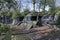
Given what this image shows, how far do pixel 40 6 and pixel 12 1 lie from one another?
228 inches

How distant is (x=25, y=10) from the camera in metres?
26.8

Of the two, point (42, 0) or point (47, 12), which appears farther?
point (47, 12)

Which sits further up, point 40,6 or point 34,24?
point 40,6

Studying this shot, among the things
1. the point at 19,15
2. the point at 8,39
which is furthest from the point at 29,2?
the point at 8,39

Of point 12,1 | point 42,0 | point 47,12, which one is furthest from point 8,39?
point 47,12

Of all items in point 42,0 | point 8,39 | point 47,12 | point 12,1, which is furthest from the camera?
point 47,12

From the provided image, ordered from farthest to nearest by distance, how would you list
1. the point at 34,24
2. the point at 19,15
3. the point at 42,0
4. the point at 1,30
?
the point at 19,15, the point at 42,0, the point at 34,24, the point at 1,30

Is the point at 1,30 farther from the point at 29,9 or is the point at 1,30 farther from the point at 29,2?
the point at 29,9

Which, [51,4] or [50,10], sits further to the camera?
[50,10]

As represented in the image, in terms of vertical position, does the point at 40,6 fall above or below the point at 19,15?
above

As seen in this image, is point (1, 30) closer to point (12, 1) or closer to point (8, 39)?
point (12, 1)

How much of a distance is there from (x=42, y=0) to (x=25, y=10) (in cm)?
754

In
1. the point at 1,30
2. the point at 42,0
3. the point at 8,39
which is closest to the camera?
the point at 8,39

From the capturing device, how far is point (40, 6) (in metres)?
20.2
